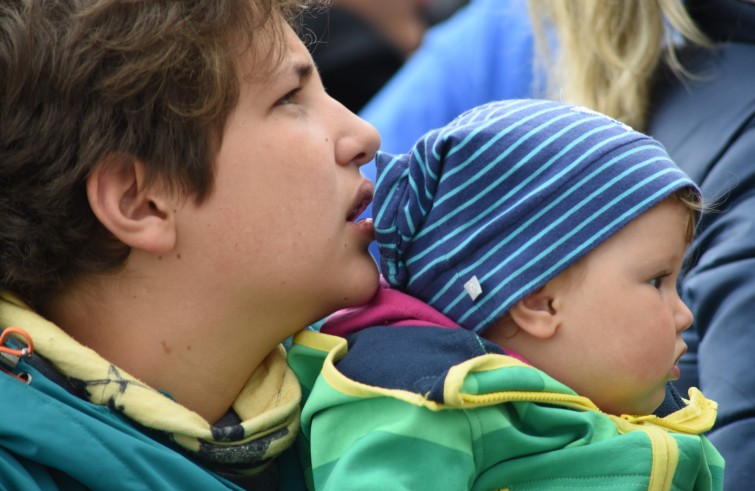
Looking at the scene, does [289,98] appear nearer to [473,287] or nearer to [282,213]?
[282,213]

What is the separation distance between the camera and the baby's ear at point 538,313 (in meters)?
1.99

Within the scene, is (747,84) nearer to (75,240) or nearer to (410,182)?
(410,182)

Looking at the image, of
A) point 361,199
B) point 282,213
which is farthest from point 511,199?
point 282,213

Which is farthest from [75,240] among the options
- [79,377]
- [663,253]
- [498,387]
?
[663,253]

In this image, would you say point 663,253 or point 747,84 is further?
point 747,84

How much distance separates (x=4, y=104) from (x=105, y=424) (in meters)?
0.56

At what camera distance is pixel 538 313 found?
2.00 meters

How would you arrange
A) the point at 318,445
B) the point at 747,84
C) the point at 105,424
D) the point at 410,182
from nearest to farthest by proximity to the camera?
the point at 105,424, the point at 318,445, the point at 410,182, the point at 747,84

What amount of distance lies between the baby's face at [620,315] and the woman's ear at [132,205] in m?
0.69

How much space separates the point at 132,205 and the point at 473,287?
0.61 metres

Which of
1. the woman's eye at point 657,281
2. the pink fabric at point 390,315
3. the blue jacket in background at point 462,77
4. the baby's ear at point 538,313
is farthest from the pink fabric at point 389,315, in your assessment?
the blue jacket in background at point 462,77

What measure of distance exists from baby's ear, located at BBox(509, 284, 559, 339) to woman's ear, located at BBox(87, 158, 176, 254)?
0.62m

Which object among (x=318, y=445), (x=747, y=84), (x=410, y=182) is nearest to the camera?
(x=318, y=445)

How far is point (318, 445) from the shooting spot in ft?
6.15
